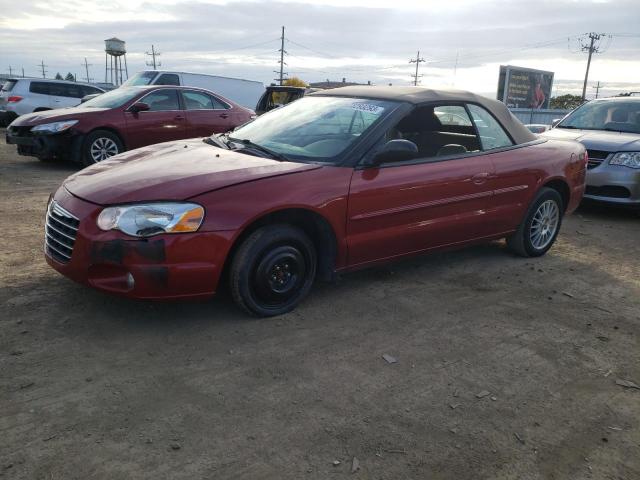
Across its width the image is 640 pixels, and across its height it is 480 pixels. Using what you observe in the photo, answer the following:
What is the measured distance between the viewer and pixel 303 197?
3.62 meters

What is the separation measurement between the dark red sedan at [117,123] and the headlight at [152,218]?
6408 millimetres

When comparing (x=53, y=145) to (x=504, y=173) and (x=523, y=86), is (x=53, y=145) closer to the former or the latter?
(x=504, y=173)

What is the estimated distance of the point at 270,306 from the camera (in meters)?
3.74

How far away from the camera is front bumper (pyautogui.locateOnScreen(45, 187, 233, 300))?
3.21 m

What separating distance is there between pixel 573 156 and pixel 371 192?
9.22 ft

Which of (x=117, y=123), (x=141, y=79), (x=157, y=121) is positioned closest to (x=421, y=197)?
(x=117, y=123)

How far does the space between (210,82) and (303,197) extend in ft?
47.7

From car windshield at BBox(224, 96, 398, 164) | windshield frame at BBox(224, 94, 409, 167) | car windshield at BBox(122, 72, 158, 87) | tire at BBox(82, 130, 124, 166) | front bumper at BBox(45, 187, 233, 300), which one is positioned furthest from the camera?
car windshield at BBox(122, 72, 158, 87)

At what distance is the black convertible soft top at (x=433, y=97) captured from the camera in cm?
449

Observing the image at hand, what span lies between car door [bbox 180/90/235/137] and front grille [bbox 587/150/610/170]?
6.21 meters

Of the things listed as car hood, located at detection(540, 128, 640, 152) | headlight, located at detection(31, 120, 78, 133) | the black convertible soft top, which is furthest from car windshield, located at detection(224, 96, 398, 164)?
headlight, located at detection(31, 120, 78, 133)

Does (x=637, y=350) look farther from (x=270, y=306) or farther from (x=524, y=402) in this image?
(x=270, y=306)

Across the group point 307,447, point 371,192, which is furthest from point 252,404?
point 371,192

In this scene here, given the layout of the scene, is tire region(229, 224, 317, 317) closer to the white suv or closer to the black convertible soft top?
the black convertible soft top
